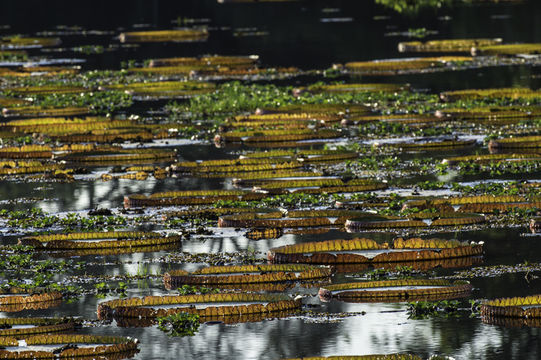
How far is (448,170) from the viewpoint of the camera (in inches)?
1064

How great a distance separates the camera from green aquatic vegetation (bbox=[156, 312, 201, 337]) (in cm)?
1587

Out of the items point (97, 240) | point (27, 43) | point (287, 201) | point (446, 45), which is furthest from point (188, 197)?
point (27, 43)

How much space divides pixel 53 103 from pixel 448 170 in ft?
61.6

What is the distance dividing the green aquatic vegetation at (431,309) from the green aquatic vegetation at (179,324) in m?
2.58

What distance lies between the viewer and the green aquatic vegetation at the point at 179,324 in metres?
15.9

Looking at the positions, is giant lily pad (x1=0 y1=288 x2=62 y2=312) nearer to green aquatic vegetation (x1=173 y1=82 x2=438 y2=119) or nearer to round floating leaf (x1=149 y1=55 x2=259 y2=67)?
green aquatic vegetation (x1=173 y1=82 x2=438 y2=119)

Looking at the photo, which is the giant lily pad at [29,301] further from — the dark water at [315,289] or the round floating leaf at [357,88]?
the round floating leaf at [357,88]

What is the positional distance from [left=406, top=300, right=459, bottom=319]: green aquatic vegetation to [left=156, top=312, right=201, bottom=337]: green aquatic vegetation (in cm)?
258

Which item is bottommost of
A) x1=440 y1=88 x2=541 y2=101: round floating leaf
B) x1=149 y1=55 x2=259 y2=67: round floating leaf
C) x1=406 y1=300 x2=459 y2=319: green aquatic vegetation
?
x1=406 y1=300 x2=459 y2=319: green aquatic vegetation

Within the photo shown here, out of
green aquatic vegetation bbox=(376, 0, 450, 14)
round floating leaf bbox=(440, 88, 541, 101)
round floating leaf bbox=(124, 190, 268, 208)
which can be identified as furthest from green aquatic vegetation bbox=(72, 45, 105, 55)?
round floating leaf bbox=(124, 190, 268, 208)

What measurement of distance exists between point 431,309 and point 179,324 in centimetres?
306

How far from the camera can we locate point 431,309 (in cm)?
1636

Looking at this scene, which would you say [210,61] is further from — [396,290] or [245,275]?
[396,290]

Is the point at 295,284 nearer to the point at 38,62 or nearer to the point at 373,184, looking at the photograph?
the point at 373,184
